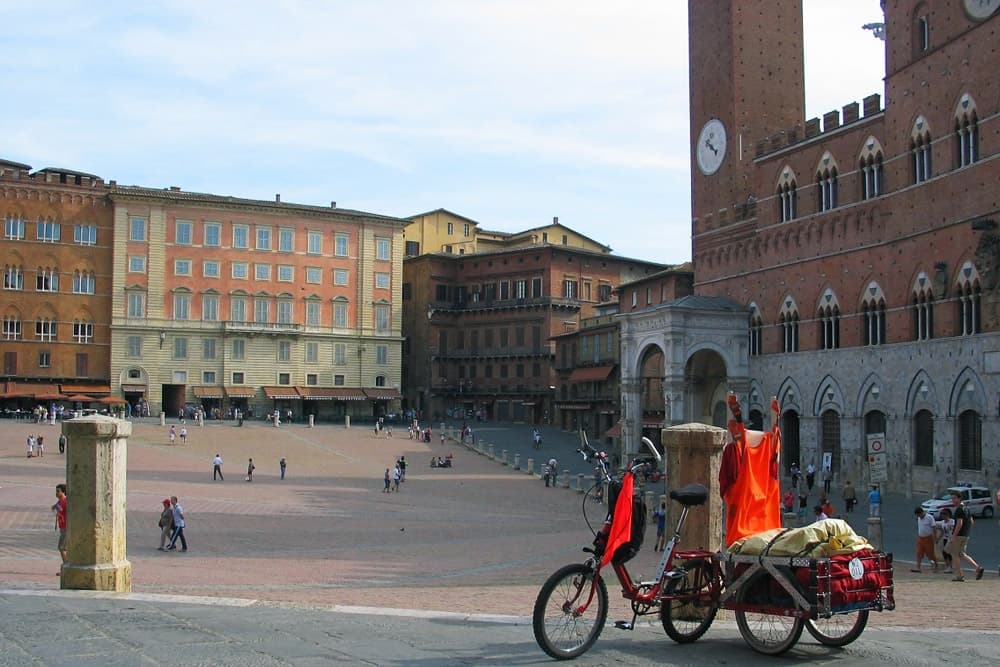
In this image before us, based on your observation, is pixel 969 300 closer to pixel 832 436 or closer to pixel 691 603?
pixel 832 436

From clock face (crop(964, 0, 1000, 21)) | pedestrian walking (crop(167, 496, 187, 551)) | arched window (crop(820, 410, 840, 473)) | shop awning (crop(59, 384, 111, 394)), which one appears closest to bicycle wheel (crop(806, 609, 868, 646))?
pedestrian walking (crop(167, 496, 187, 551))

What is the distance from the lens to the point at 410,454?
183 ft

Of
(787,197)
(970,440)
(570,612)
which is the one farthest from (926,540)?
Answer: (787,197)

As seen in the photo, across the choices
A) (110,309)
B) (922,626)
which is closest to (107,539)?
(922,626)

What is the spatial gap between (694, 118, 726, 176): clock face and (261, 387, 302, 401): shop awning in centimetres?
3624

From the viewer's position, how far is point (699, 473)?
37.0ft

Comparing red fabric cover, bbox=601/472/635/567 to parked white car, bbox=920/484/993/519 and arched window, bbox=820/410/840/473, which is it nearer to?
parked white car, bbox=920/484/993/519

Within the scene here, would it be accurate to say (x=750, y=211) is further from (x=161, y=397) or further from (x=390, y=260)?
(x=161, y=397)

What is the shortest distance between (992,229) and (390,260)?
5393 centimetres

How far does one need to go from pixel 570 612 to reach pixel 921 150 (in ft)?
104

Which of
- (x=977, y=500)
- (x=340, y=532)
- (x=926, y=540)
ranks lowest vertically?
(x=340, y=532)

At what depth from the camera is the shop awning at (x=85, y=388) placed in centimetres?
6888

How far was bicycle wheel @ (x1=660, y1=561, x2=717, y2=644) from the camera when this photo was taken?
28.9 ft

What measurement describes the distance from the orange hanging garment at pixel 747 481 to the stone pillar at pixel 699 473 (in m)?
1.47
